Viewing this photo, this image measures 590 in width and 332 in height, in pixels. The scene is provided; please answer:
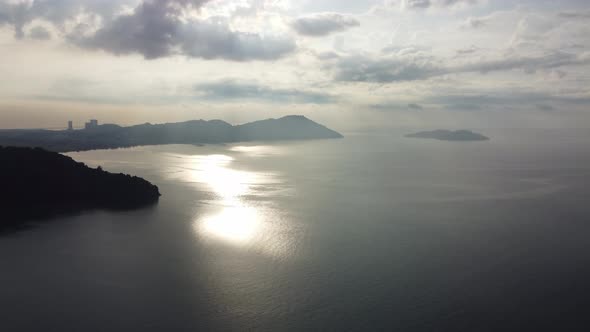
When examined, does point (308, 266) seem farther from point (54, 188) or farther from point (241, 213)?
point (54, 188)

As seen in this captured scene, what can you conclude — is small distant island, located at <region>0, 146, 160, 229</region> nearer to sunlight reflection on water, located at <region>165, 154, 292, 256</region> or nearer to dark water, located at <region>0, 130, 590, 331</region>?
dark water, located at <region>0, 130, 590, 331</region>

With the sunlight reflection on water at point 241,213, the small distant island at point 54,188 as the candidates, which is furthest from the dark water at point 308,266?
the small distant island at point 54,188

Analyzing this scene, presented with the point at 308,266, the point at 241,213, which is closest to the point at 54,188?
the point at 241,213

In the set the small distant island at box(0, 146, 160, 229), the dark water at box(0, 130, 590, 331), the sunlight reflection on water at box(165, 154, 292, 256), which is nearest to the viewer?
the dark water at box(0, 130, 590, 331)

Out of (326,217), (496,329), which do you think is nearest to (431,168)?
(326,217)

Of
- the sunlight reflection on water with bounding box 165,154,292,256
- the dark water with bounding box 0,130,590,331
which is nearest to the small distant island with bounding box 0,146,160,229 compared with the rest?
the dark water with bounding box 0,130,590,331

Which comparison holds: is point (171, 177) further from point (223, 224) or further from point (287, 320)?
point (287, 320)
